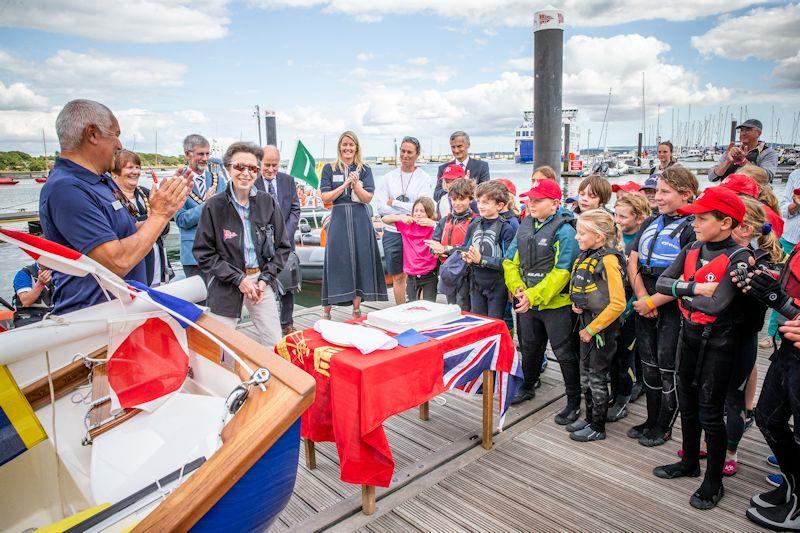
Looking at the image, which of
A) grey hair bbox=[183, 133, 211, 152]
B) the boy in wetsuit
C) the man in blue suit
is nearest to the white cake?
the boy in wetsuit

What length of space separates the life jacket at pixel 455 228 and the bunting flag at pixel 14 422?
2863 millimetres

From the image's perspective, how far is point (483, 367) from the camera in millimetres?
2750

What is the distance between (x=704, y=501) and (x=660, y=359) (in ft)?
2.36

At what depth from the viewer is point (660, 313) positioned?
9.04ft

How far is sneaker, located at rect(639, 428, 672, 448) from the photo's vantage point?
2.83 metres

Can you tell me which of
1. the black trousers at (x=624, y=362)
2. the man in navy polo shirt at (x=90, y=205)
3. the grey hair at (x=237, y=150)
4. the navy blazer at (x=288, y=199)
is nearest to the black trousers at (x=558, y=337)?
the black trousers at (x=624, y=362)

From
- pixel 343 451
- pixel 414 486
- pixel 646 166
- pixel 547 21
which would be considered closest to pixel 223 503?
pixel 343 451

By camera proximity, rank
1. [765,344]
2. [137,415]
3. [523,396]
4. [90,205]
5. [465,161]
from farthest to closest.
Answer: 1. [465,161]
2. [765,344]
3. [523,396]
4. [90,205]
5. [137,415]

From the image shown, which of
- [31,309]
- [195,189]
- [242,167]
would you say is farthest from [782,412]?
[31,309]

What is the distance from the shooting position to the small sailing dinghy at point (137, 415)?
4.61 feet

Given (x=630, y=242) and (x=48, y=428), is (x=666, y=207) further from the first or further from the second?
(x=48, y=428)

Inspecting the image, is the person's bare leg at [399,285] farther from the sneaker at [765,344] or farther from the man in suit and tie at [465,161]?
the sneaker at [765,344]

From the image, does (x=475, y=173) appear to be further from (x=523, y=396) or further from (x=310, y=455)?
(x=310, y=455)

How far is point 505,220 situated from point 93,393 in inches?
106
